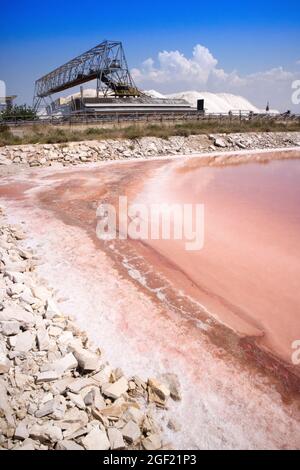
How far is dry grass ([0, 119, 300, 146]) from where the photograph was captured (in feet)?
72.4

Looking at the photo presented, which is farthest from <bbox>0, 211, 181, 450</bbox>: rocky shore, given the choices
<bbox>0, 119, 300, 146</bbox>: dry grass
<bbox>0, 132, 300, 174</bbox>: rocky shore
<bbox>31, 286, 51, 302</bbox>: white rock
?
<bbox>0, 119, 300, 146</bbox>: dry grass

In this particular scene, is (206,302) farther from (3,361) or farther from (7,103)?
(7,103)

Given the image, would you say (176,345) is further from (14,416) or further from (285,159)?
(285,159)

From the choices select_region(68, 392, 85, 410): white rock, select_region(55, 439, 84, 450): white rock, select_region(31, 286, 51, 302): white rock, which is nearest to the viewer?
select_region(55, 439, 84, 450): white rock

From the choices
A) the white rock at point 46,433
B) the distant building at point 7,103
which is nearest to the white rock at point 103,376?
the white rock at point 46,433

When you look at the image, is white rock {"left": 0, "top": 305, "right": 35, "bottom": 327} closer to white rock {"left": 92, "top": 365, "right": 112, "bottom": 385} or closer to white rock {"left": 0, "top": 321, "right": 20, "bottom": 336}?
white rock {"left": 0, "top": 321, "right": 20, "bottom": 336}

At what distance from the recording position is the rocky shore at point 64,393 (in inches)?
118

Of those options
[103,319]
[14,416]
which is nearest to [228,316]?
[103,319]

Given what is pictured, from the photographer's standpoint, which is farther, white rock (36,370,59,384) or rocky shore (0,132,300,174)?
rocky shore (0,132,300,174)

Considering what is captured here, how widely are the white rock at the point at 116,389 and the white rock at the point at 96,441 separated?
475mm

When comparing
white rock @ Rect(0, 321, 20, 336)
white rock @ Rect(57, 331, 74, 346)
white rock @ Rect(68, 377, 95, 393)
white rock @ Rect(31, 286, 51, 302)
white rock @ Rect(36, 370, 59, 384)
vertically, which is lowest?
white rock @ Rect(68, 377, 95, 393)

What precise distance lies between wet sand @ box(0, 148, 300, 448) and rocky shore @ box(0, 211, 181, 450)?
0.34 meters

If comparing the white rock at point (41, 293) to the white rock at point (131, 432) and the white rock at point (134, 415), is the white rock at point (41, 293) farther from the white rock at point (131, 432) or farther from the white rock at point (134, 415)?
the white rock at point (131, 432)

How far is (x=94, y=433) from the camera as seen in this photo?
9.95ft
